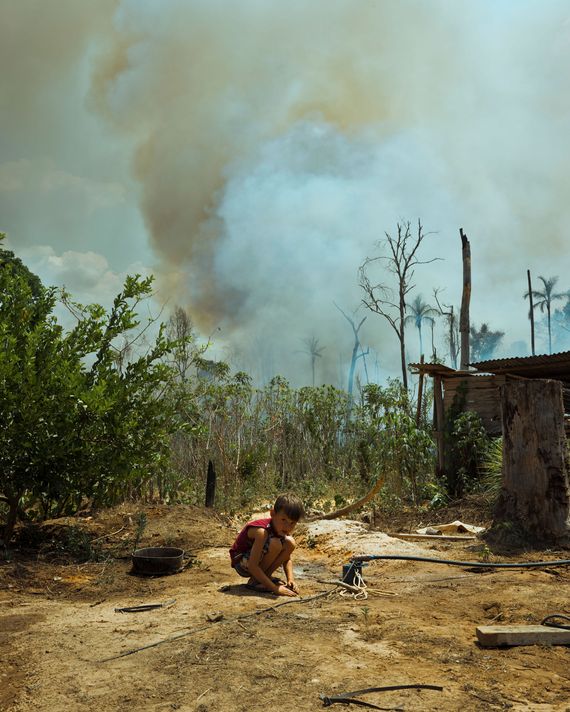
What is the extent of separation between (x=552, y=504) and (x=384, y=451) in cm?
367

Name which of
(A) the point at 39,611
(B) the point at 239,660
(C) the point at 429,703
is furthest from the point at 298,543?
(C) the point at 429,703

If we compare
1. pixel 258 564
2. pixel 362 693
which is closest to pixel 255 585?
pixel 258 564

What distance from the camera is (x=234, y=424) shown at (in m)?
11.8

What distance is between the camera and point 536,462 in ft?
19.7

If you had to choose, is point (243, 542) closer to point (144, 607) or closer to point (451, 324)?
point (144, 607)

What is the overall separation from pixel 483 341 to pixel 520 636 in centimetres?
5704

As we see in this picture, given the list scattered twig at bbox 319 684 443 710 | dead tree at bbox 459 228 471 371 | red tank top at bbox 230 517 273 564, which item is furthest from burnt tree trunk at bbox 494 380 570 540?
dead tree at bbox 459 228 471 371

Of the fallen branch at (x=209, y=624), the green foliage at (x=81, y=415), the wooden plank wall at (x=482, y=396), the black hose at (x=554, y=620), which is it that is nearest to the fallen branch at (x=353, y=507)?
the green foliage at (x=81, y=415)

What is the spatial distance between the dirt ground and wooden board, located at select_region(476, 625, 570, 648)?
1.8 inches

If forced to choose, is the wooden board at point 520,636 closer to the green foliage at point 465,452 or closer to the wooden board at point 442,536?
the wooden board at point 442,536

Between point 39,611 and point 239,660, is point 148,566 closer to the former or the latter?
point 39,611

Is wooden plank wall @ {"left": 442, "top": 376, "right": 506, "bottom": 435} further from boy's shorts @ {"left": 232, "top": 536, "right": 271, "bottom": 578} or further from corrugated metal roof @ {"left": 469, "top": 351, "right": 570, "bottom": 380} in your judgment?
boy's shorts @ {"left": 232, "top": 536, "right": 271, "bottom": 578}

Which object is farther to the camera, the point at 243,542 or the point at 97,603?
the point at 243,542

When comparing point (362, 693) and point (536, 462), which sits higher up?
point (536, 462)
